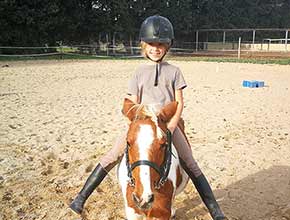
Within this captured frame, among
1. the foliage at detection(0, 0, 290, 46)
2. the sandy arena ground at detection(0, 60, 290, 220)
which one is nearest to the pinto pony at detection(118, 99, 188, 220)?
the sandy arena ground at detection(0, 60, 290, 220)

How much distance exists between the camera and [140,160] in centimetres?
193

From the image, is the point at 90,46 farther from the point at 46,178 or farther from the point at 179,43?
the point at 46,178

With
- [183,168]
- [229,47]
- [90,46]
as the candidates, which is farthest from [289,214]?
[229,47]

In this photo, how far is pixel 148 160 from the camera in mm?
1928

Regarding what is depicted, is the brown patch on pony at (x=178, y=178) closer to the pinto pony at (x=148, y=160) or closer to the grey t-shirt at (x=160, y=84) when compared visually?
the pinto pony at (x=148, y=160)

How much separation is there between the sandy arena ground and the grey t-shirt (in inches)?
60.5

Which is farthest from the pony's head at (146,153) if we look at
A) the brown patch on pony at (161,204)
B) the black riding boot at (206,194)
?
the black riding boot at (206,194)

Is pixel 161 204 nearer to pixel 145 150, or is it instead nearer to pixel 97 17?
pixel 145 150

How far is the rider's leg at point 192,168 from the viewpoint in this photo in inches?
106

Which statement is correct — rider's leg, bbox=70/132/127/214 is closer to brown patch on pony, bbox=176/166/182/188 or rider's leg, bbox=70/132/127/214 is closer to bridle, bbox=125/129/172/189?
brown patch on pony, bbox=176/166/182/188

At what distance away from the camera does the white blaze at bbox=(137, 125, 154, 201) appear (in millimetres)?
1862

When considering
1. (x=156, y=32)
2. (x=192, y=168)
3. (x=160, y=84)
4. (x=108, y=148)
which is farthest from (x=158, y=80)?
(x=108, y=148)

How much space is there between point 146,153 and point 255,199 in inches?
102

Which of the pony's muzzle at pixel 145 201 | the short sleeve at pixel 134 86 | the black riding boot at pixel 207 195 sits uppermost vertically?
the short sleeve at pixel 134 86
